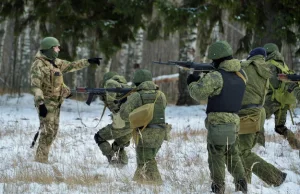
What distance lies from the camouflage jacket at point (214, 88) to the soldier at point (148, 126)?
871mm

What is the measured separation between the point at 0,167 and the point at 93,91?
5.56 feet

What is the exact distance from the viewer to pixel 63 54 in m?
14.5

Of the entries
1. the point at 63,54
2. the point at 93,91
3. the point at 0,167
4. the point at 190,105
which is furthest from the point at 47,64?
the point at 190,105

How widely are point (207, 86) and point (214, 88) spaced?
0.33 feet

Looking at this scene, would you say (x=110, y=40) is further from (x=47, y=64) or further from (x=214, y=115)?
(x=214, y=115)

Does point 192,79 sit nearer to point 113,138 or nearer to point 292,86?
point 113,138

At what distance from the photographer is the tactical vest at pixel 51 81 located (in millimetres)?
7766

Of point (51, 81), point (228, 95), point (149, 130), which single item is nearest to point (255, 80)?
point (228, 95)

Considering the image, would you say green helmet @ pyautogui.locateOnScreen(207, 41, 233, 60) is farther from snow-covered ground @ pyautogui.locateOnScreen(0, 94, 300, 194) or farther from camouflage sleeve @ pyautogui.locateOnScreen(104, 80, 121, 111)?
camouflage sleeve @ pyautogui.locateOnScreen(104, 80, 121, 111)

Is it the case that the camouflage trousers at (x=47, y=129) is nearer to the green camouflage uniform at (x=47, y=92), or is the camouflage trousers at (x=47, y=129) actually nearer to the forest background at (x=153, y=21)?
the green camouflage uniform at (x=47, y=92)

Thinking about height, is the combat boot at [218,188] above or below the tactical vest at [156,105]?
below

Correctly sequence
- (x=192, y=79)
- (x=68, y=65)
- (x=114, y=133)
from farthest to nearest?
(x=68, y=65) < (x=114, y=133) < (x=192, y=79)

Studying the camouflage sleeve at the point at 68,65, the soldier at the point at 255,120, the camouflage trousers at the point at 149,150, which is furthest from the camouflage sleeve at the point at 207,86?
the camouflage sleeve at the point at 68,65

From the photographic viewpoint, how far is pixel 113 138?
8.01 m
